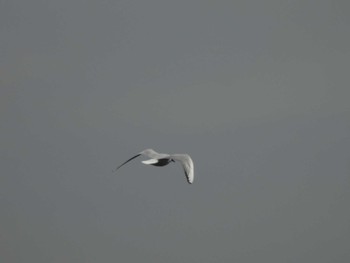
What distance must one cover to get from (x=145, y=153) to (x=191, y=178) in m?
6.41

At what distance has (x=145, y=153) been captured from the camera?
62.0 metres

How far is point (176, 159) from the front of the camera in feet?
193

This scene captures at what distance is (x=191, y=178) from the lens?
5631 cm

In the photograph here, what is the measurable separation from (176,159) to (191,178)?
288 centimetres

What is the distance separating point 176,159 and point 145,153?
143 inches

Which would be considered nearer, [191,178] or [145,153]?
[191,178]
